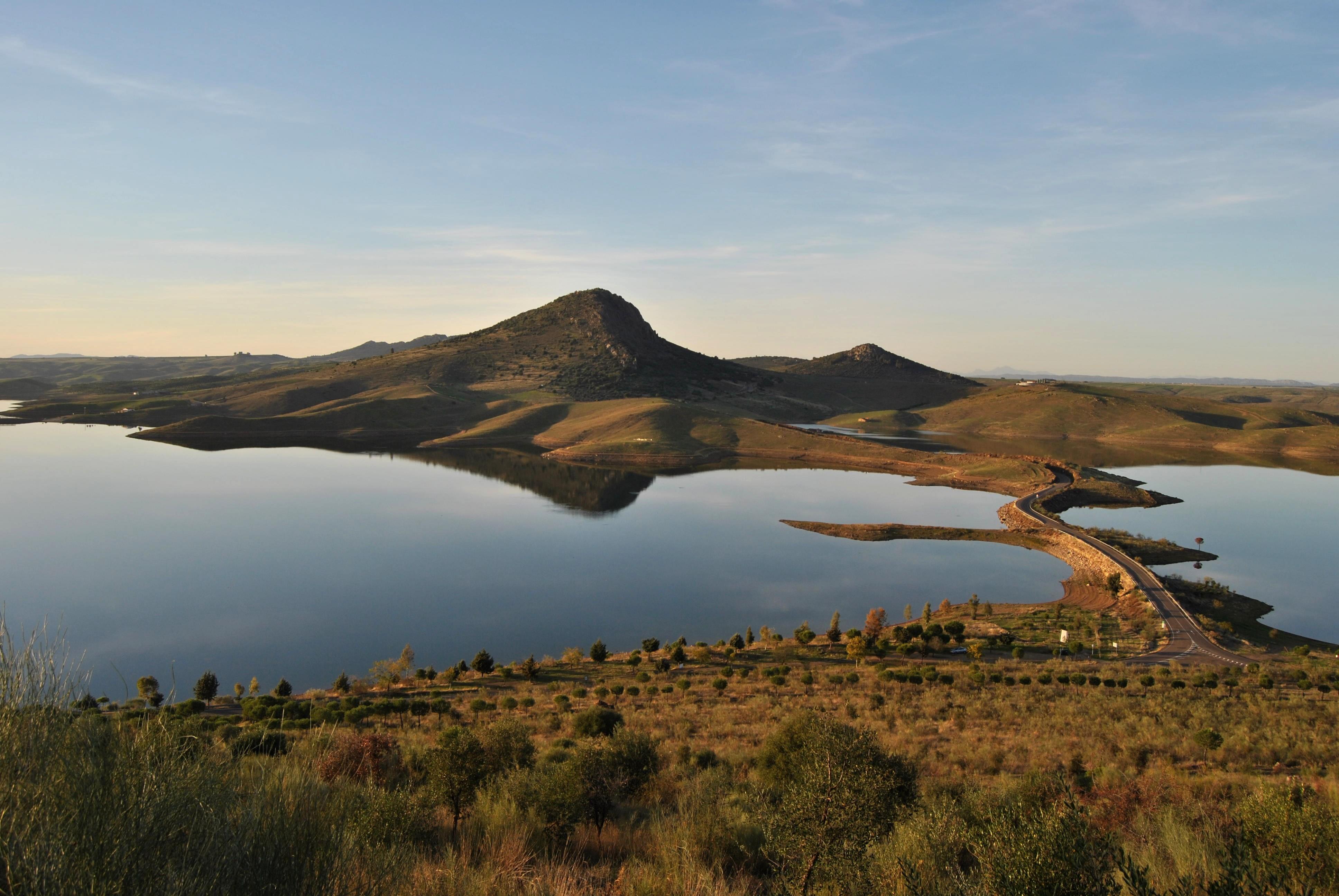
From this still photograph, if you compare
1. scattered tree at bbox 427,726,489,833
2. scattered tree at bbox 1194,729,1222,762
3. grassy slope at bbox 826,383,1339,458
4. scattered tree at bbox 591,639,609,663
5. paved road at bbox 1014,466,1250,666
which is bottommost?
scattered tree at bbox 591,639,609,663

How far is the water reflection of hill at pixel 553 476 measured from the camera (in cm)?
8088

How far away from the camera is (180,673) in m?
32.7

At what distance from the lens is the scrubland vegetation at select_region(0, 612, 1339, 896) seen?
17.3ft

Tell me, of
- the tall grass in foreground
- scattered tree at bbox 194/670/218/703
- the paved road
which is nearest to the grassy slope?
the paved road

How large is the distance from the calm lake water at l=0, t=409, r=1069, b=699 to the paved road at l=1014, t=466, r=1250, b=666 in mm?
4715

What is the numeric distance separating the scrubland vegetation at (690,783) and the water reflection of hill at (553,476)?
48438 mm

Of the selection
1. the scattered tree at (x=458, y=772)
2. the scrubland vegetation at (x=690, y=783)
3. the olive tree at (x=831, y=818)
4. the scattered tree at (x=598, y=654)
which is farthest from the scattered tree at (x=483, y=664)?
the olive tree at (x=831, y=818)

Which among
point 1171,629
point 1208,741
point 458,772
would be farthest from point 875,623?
point 458,772

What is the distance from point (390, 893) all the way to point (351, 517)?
66.3m

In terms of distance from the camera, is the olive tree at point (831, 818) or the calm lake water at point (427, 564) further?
the calm lake water at point (427, 564)

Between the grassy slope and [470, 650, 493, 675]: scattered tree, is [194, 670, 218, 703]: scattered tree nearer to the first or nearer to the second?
[470, 650, 493, 675]: scattered tree

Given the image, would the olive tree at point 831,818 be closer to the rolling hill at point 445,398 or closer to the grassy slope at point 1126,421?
the rolling hill at point 445,398

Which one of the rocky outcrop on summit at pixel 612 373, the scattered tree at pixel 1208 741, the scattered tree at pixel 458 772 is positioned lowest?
the scattered tree at pixel 1208 741

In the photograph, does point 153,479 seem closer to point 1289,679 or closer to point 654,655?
point 654,655
